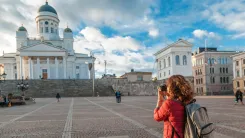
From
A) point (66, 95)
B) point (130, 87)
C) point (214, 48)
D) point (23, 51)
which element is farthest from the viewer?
point (214, 48)

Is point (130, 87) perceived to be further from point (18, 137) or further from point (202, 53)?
point (18, 137)

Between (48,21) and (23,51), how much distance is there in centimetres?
1834

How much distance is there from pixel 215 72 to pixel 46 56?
177 feet

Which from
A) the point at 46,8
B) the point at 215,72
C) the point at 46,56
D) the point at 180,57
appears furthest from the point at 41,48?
the point at 215,72

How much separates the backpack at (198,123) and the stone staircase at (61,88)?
52425 mm

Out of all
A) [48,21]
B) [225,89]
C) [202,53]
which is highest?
[48,21]

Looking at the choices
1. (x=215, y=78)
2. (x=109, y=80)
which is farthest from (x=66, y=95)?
(x=215, y=78)

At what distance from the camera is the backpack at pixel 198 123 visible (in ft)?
9.27

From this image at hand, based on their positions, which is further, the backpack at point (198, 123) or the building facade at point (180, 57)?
the building facade at point (180, 57)

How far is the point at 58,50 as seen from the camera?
74.2 metres

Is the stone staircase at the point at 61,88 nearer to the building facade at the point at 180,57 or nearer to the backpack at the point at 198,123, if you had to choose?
the building facade at the point at 180,57

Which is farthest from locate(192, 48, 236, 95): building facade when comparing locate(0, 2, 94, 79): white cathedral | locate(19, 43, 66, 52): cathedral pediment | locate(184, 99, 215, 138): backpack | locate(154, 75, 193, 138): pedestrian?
locate(184, 99, 215, 138): backpack

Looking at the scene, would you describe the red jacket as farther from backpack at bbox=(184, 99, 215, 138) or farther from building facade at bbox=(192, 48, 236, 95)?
building facade at bbox=(192, 48, 236, 95)

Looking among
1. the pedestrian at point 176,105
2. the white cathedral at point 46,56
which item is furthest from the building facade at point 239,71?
the pedestrian at point 176,105
